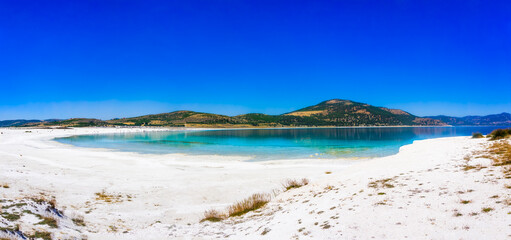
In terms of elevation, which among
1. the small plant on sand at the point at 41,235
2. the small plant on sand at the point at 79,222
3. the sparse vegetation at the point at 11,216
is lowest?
the small plant on sand at the point at 79,222

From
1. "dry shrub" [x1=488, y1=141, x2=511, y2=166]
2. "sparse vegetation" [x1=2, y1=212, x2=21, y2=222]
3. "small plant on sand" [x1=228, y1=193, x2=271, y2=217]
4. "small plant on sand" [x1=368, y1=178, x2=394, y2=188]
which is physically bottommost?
Result: "small plant on sand" [x1=228, y1=193, x2=271, y2=217]

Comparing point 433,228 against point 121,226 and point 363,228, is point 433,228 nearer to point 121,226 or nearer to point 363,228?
point 363,228

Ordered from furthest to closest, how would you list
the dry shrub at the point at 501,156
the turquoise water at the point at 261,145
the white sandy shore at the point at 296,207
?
the turquoise water at the point at 261,145, the dry shrub at the point at 501,156, the white sandy shore at the point at 296,207

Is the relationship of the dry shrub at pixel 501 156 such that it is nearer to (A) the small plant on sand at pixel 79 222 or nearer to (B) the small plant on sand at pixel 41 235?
(B) the small plant on sand at pixel 41 235

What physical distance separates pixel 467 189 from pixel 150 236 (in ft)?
26.7

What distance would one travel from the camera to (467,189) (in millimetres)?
6375

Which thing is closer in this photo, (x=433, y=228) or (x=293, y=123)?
(x=433, y=228)

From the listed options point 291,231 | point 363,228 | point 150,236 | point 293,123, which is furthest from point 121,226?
point 293,123

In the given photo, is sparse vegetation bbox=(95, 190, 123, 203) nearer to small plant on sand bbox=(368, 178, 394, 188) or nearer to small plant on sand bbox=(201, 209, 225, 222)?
small plant on sand bbox=(201, 209, 225, 222)

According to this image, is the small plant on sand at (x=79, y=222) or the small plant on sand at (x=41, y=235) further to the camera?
the small plant on sand at (x=79, y=222)

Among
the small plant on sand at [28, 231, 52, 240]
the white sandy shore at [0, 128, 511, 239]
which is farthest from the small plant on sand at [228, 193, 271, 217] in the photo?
the small plant on sand at [28, 231, 52, 240]

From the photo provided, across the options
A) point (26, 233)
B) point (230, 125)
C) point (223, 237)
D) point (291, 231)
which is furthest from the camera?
point (230, 125)

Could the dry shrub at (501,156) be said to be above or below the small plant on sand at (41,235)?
above

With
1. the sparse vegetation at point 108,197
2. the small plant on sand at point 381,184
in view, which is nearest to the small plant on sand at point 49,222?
the sparse vegetation at point 108,197
